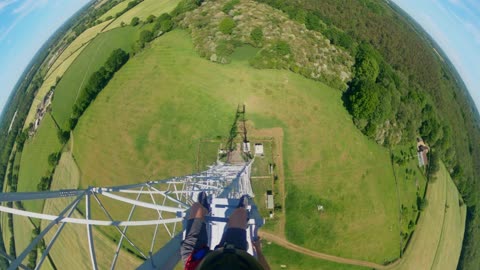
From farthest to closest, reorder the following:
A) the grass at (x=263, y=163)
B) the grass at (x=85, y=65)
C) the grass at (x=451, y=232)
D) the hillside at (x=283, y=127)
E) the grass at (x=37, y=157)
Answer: the grass at (x=451, y=232) < the grass at (x=85, y=65) < the grass at (x=37, y=157) < the hillside at (x=283, y=127) < the grass at (x=263, y=163)

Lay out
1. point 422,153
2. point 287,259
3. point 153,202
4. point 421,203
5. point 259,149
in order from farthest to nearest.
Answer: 1. point 422,153
2. point 421,203
3. point 259,149
4. point 287,259
5. point 153,202

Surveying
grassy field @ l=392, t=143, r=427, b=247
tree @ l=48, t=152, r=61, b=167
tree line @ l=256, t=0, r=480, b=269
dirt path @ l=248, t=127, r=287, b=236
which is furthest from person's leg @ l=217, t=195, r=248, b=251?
tree @ l=48, t=152, r=61, b=167

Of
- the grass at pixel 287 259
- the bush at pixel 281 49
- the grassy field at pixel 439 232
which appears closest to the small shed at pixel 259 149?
the grass at pixel 287 259

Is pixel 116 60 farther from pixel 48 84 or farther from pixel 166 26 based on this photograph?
pixel 48 84

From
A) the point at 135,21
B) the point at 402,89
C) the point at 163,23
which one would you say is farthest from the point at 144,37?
the point at 402,89

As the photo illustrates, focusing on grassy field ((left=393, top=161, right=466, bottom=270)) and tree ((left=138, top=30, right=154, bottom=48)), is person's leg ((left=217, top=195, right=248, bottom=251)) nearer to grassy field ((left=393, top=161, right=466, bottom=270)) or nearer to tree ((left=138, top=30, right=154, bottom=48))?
tree ((left=138, top=30, right=154, bottom=48))

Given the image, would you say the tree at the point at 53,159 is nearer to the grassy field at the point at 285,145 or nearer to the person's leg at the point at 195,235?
the grassy field at the point at 285,145
